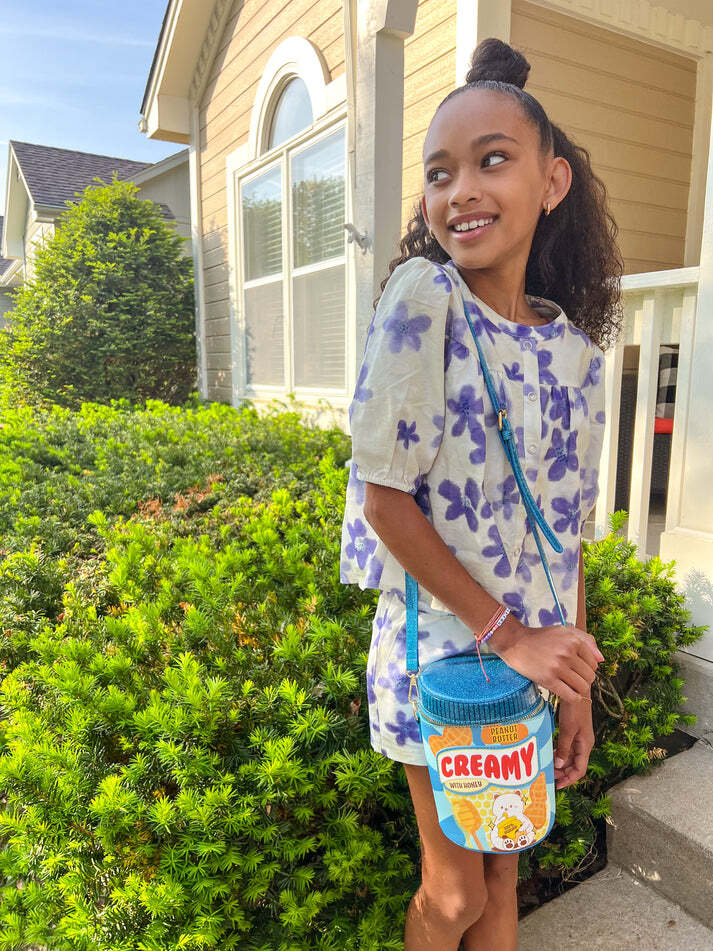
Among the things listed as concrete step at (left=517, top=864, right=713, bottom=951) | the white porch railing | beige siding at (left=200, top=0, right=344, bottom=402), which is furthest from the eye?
beige siding at (left=200, top=0, right=344, bottom=402)

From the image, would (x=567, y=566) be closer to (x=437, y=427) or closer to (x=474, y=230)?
(x=437, y=427)

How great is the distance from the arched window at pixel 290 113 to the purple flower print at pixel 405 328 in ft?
17.5

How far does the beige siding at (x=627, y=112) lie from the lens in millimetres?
4262

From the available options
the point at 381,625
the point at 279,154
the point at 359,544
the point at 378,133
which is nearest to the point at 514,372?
the point at 359,544

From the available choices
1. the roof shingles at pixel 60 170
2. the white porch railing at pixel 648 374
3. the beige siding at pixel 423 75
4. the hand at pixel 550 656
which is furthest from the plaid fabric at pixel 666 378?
the roof shingles at pixel 60 170

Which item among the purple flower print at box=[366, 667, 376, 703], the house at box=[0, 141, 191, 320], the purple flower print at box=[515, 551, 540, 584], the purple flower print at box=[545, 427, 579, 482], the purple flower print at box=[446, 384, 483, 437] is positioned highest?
the house at box=[0, 141, 191, 320]

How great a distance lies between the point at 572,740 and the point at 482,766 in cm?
39

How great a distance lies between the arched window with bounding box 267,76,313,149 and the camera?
5723 mm

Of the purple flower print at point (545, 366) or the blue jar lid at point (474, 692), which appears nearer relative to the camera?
the blue jar lid at point (474, 692)

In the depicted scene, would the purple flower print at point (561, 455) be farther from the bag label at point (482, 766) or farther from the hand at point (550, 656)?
the bag label at point (482, 766)

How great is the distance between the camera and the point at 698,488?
2584mm

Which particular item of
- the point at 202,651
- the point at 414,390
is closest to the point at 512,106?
the point at 414,390

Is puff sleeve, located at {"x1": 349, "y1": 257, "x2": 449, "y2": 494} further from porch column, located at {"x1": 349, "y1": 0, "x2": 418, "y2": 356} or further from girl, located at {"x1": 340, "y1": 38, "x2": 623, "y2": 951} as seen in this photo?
porch column, located at {"x1": 349, "y1": 0, "x2": 418, "y2": 356}

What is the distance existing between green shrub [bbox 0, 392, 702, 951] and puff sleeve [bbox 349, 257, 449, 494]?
79 centimetres
